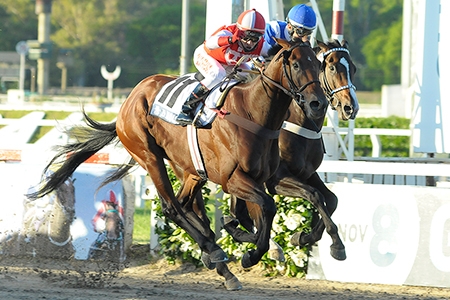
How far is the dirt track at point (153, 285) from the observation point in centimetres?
586

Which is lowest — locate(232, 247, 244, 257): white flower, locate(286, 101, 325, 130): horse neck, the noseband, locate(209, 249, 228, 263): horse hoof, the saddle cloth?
locate(232, 247, 244, 257): white flower

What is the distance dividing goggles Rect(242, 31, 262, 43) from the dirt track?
6.02 feet

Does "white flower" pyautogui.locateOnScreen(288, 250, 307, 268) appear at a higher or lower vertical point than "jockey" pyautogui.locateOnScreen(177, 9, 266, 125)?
lower

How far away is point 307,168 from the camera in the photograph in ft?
20.1

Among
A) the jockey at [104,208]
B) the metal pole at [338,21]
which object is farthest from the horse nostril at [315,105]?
the metal pole at [338,21]

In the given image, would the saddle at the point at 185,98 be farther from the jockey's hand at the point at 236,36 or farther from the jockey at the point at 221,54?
the jockey's hand at the point at 236,36

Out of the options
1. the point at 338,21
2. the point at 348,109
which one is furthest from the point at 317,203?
the point at 338,21

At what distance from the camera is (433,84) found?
8.41 m

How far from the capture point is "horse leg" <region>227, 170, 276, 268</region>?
5.33 meters

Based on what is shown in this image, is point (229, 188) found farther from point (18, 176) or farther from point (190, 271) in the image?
point (18, 176)

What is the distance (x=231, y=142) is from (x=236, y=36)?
Result: 737mm

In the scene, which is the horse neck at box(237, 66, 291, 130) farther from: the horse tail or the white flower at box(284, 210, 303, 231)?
the horse tail

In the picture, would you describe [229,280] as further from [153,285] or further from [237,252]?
[237,252]

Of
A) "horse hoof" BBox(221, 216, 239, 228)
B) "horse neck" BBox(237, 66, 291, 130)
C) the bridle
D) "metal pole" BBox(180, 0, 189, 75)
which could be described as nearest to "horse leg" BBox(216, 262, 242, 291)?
"horse hoof" BBox(221, 216, 239, 228)
